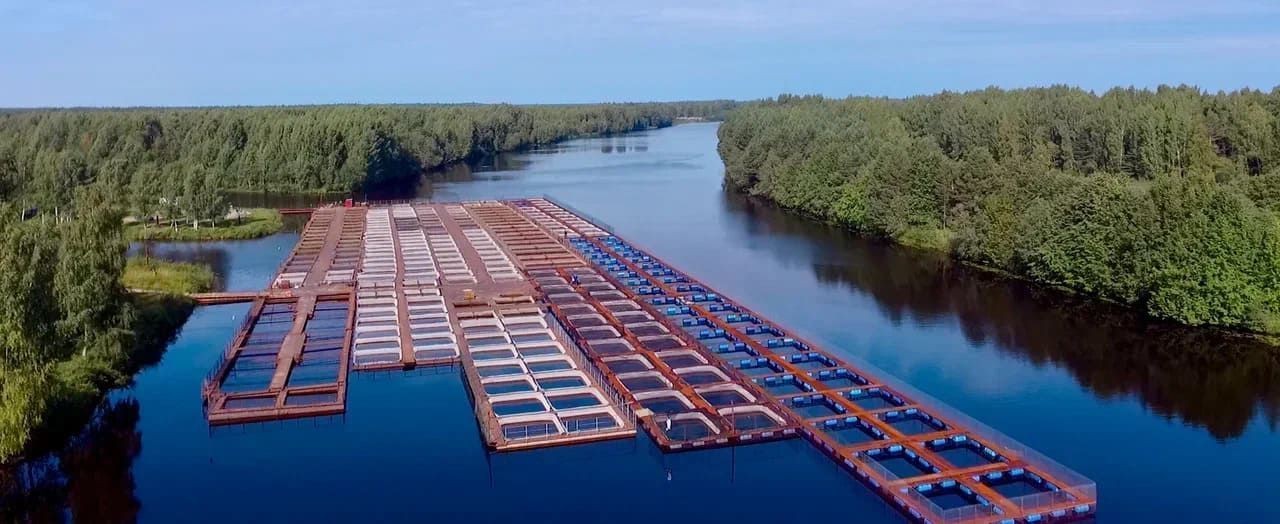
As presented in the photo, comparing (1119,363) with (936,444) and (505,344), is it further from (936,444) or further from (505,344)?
(505,344)

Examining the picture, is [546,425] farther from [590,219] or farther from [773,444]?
[590,219]

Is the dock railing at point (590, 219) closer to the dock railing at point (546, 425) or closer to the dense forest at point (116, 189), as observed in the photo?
the dense forest at point (116, 189)

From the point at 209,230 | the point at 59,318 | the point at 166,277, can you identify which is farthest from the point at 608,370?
the point at 209,230

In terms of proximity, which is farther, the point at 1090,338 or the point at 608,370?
the point at 1090,338

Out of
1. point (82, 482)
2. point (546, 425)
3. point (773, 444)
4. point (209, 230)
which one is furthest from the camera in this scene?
point (209, 230)

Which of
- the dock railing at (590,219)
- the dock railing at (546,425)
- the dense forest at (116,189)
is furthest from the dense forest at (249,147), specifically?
the dock railing at (546,425)

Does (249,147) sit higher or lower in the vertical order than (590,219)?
higher

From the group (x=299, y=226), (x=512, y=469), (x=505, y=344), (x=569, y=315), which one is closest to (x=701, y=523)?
(x=512, y=469)

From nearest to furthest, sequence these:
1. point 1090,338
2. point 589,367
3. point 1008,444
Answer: point 1008,444 < point 589,367 < point 1090,338

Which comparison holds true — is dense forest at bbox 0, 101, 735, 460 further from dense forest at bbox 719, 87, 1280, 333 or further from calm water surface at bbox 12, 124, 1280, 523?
dense forest at bbox 719, 87, 1280, 333
